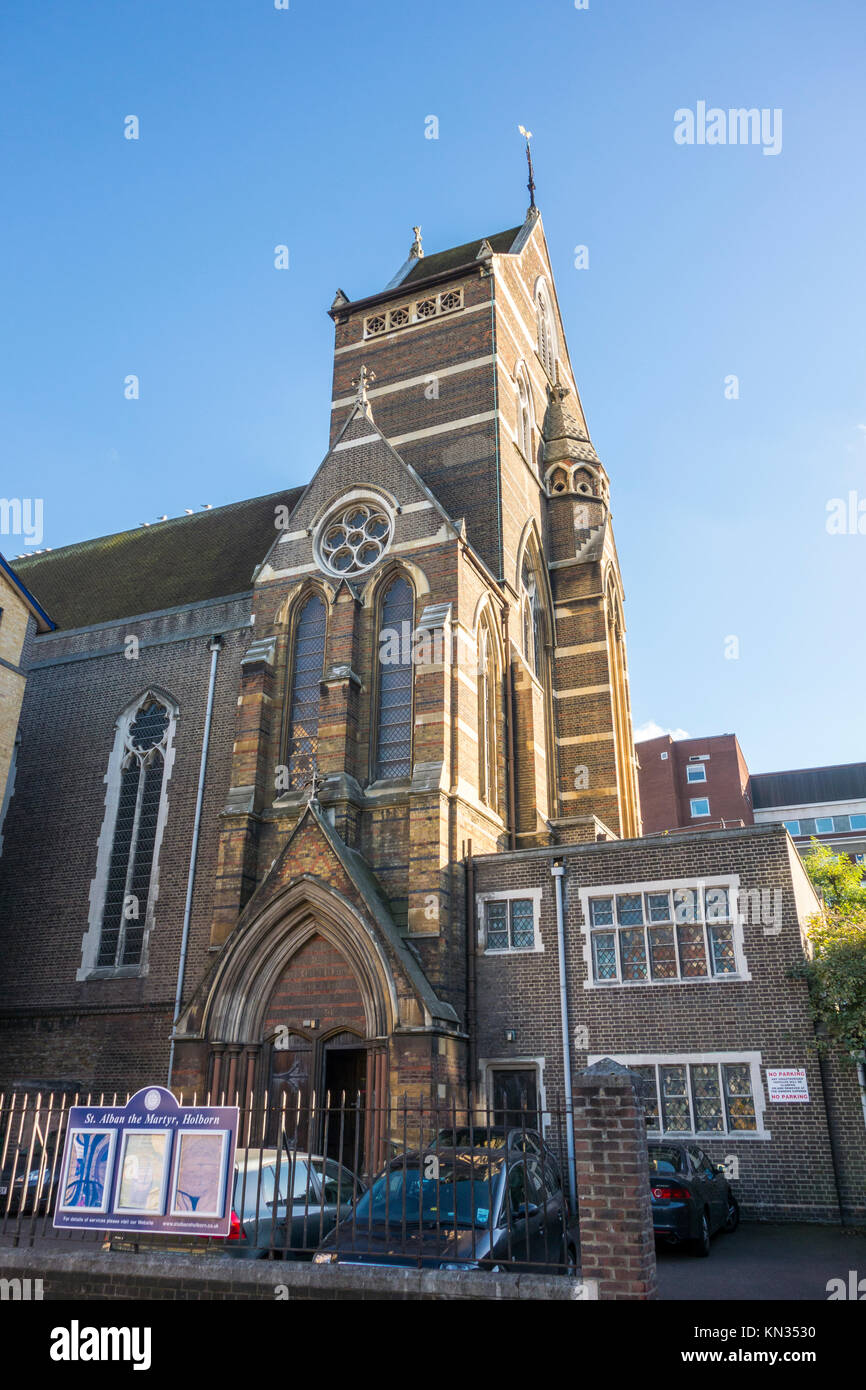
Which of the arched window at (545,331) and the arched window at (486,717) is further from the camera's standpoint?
the arched window at (545,331)

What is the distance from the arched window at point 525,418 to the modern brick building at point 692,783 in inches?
1532

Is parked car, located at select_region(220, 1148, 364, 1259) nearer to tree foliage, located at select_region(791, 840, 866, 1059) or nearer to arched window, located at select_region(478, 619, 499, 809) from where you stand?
tree foliage, located at select_region(791, 840, 866, 1059)

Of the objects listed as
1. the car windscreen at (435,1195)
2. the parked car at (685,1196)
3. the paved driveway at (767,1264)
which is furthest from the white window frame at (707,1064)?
the car windscreen at (435,1195)

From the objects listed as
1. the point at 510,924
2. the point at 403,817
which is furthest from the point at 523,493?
the point at 510,924

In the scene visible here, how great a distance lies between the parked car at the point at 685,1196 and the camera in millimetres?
12383

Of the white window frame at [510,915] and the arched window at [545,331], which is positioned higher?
the arched window at [545,331]

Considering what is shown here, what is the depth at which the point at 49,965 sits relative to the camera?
24234mm

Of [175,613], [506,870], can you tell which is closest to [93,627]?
[175,613]

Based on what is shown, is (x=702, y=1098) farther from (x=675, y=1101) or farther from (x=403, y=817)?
(x=403, y=817)

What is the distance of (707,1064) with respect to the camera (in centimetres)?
1717

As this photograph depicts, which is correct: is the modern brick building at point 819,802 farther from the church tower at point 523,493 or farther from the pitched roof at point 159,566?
the pitched roof at point 159,566

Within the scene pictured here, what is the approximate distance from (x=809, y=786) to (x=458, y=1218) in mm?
64835
